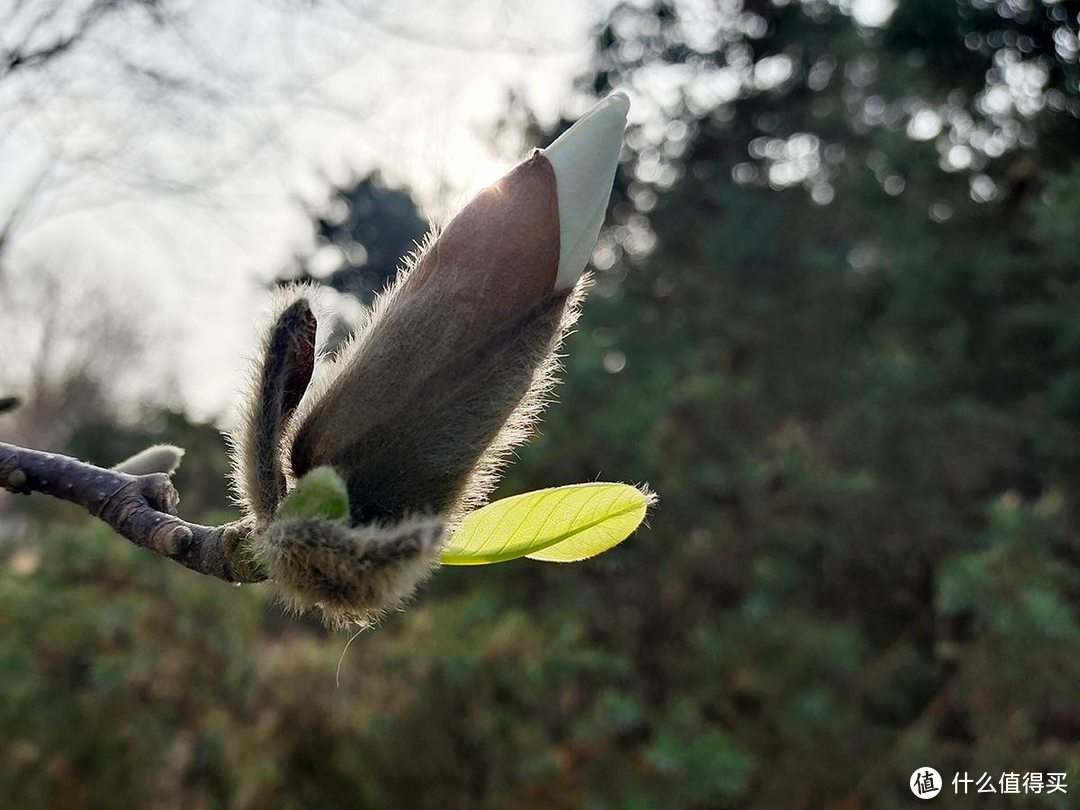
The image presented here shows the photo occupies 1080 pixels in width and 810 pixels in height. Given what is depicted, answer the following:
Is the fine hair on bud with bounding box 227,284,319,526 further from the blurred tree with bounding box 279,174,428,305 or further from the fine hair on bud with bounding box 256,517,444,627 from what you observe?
the blurred tree with bounding box 279,174,428,305

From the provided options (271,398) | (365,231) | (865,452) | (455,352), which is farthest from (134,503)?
(865,452)

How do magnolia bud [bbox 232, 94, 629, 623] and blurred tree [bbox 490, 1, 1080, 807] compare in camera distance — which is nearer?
magnolia bud [bbox 232, 94, 629, 623]

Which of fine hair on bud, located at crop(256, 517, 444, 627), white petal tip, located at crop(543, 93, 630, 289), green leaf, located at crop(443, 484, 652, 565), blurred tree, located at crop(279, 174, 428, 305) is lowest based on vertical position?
blurred tree, located at crop(279, 174, 428, 305)

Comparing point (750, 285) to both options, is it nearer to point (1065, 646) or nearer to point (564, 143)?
point (1065, 646)

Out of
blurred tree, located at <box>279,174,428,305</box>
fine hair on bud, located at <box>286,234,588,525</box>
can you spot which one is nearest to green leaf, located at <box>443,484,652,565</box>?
fine hair on bud, located at <box>286,234,588,525</box>

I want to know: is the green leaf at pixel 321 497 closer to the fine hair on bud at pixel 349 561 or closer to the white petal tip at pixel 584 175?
the fine hair on bud at pixel 349 561

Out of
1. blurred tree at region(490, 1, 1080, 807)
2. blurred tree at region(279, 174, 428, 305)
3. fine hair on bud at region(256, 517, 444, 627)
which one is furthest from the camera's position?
blurred tree at region(490, 1, 1080, 807)

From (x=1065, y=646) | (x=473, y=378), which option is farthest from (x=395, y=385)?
(x=1065, y=646)
